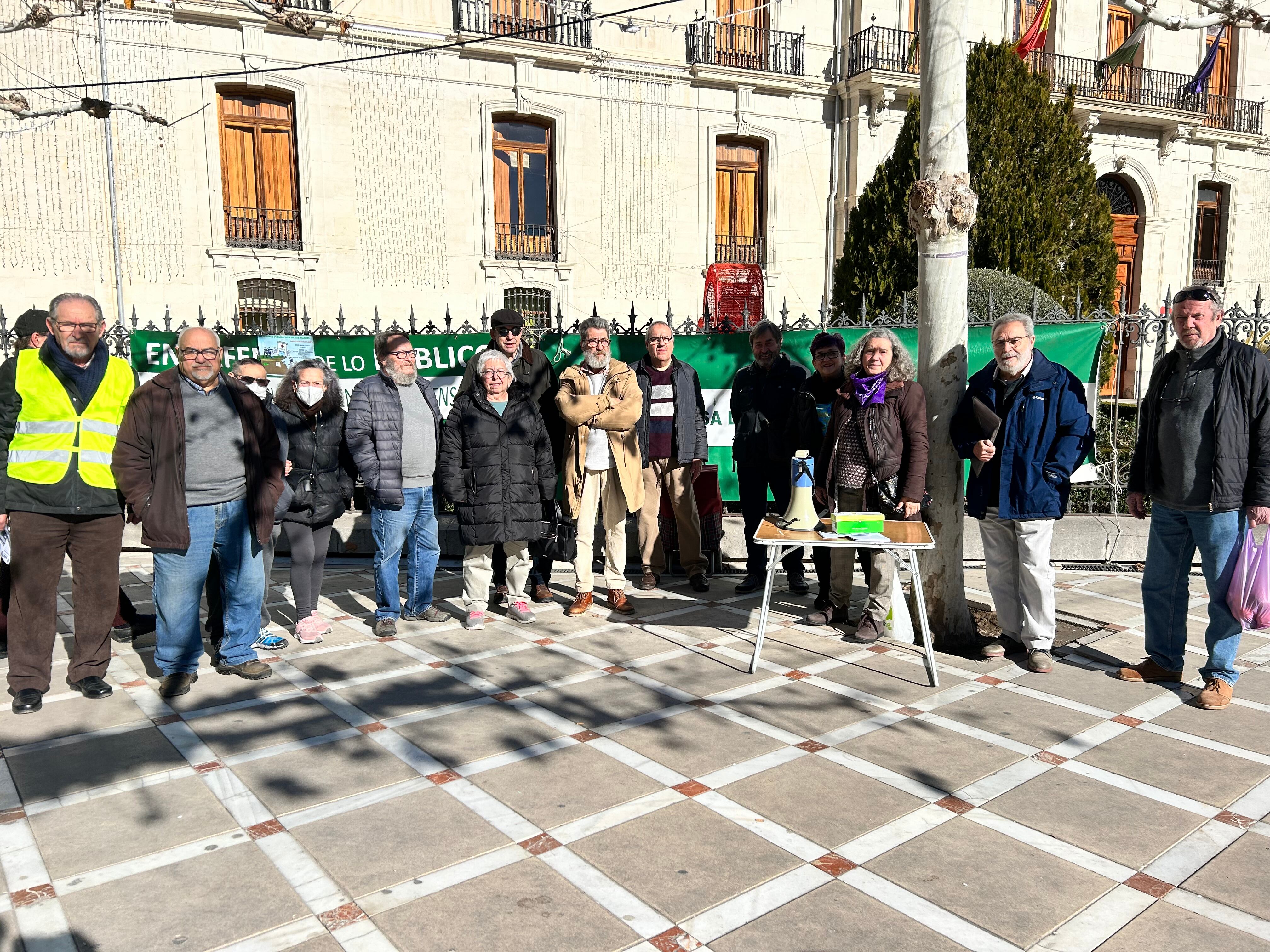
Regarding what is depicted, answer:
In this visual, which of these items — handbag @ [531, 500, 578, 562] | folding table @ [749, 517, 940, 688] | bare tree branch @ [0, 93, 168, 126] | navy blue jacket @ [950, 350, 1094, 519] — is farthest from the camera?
bare tree branch @ [0, 93, 168, 126]

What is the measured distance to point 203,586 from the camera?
15.6 feet

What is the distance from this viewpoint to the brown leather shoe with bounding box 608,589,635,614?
242 inches

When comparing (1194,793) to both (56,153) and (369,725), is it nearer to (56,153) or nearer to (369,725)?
(369,725)

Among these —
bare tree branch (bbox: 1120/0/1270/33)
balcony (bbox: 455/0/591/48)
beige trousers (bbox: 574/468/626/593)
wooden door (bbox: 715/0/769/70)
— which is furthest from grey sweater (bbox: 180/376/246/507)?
wooden door (bbox: 715/0/769/70)

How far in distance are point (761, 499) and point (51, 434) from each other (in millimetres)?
4320

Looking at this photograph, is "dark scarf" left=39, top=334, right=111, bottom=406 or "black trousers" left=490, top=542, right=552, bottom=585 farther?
"black trousers" left=490, top=542, right=552, bottom=585

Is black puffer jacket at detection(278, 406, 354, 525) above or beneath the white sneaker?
above

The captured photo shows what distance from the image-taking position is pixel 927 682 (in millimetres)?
4812

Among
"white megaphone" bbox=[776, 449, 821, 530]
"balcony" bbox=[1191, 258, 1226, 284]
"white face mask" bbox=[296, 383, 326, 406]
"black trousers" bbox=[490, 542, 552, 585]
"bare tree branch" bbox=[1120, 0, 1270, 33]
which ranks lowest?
"black trousers" bbox=[490, 542, 552, 585]

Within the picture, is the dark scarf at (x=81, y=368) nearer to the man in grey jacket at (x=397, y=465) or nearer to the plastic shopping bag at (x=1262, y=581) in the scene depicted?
the man in grey jacket at (x=397, y=465)

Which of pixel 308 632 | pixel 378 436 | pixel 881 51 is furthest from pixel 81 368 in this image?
pixel 881 51

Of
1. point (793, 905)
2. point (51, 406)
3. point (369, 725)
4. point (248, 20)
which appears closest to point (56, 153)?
point (248, 20)

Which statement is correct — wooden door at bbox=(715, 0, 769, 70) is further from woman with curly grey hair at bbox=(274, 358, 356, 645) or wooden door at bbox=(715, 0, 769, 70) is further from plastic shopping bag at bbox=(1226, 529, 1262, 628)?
plastic shopping bag at bbox=(1226, 529, 1262, 628)

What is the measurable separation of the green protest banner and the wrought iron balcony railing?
554 inches
